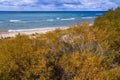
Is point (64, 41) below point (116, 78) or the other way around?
the other way around

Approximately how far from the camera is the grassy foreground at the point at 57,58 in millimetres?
15008

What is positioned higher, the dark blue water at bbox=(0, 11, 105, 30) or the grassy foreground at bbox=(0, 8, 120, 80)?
the grassy foreground at bbox=(0, 8, 120, 80)

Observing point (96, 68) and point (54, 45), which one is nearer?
point (96, 68)

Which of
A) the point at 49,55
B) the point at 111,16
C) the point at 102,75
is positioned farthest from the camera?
the point at 111,16

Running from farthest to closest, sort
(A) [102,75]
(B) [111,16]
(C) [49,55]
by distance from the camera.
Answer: (B) [111,16], (C) [49,55], (A) [102,75]

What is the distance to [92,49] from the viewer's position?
1705 cm

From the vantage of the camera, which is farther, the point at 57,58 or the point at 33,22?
the point at 33,22

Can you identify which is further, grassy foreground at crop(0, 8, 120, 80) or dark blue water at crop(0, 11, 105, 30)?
dark blue water at crop(0, 11, 105, 30)

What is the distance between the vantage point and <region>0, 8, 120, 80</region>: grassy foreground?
1501cm

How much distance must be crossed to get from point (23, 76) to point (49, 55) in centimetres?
190

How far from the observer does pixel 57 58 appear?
16219 millimetres

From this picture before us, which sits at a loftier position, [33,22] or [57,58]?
[57,58]

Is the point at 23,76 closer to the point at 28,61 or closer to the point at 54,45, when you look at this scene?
the point at 28,61

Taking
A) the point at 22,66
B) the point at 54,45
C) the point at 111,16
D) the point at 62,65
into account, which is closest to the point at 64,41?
the point at 54,45
